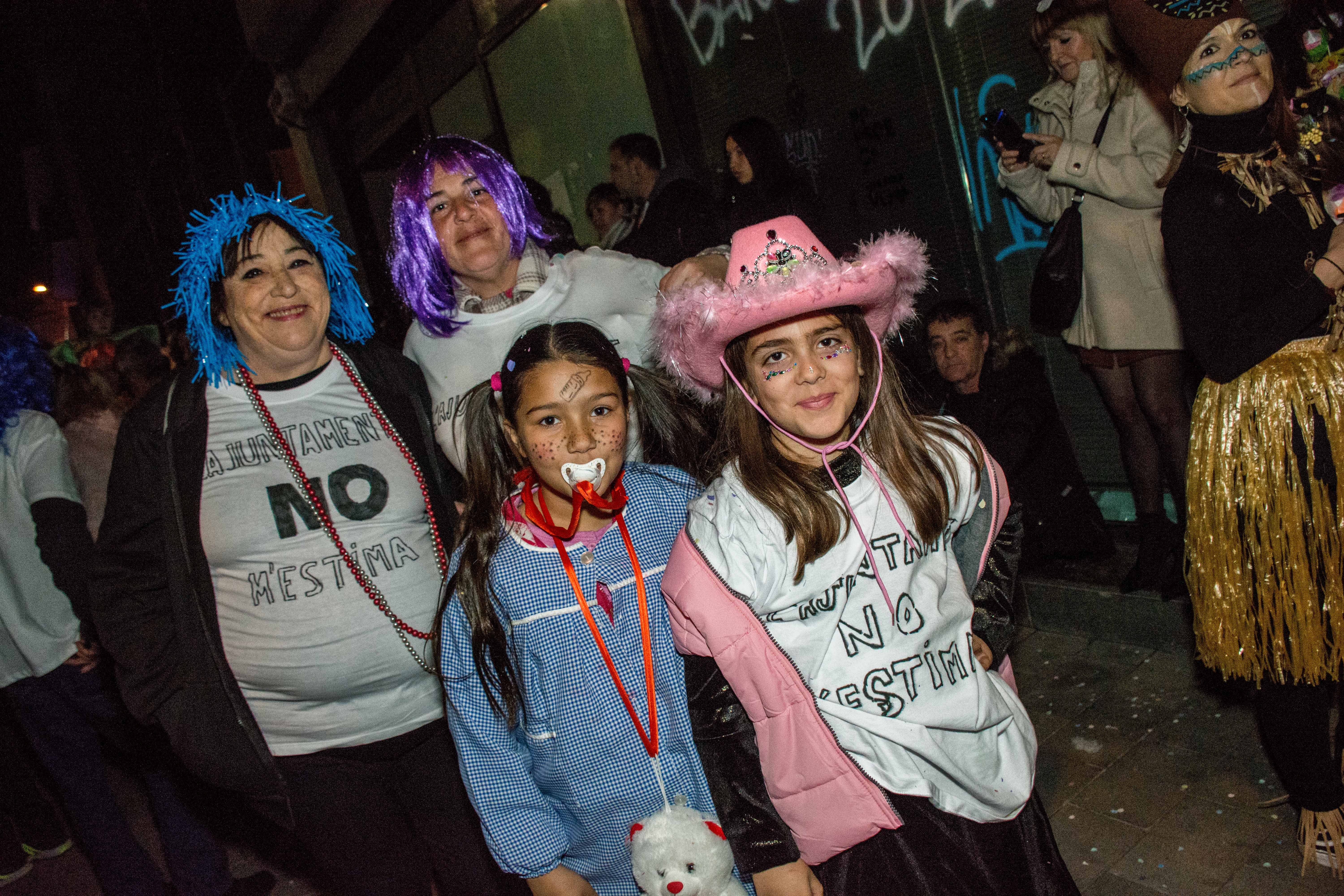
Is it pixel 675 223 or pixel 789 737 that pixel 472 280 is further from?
pixel 675 223

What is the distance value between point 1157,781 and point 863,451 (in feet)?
6.11

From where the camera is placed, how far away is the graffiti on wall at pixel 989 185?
436 centimetres

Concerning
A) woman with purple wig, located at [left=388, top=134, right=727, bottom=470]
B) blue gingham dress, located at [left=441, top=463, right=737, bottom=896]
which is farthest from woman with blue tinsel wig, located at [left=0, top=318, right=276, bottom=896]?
blue gingham dress, located at [left=441, top=463, right=737, bottom=896]

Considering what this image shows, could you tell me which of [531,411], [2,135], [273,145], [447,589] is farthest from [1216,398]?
[2,135]

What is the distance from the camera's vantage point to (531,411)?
202cm

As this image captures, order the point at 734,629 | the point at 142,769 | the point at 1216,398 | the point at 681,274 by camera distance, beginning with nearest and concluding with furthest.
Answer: the point at 734,629 → the point at 681,274 → the point at 1216,398 → the point at 142,769

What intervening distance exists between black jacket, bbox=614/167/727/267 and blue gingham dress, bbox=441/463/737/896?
2.46 metres

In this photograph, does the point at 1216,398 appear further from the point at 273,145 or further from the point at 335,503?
the point at 273,145

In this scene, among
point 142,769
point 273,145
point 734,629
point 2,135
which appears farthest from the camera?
point 2,135

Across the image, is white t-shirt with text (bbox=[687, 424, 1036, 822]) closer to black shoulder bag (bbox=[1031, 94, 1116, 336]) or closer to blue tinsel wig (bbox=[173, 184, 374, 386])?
blue tinsel wig (bbox=[173, 184, 374, 386])

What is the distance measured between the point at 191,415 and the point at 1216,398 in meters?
2.60

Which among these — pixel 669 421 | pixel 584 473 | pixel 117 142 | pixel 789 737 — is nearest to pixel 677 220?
pixel 669 421

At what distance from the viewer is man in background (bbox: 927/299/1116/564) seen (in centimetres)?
405

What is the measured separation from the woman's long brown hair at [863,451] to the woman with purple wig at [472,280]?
580 millimetres
